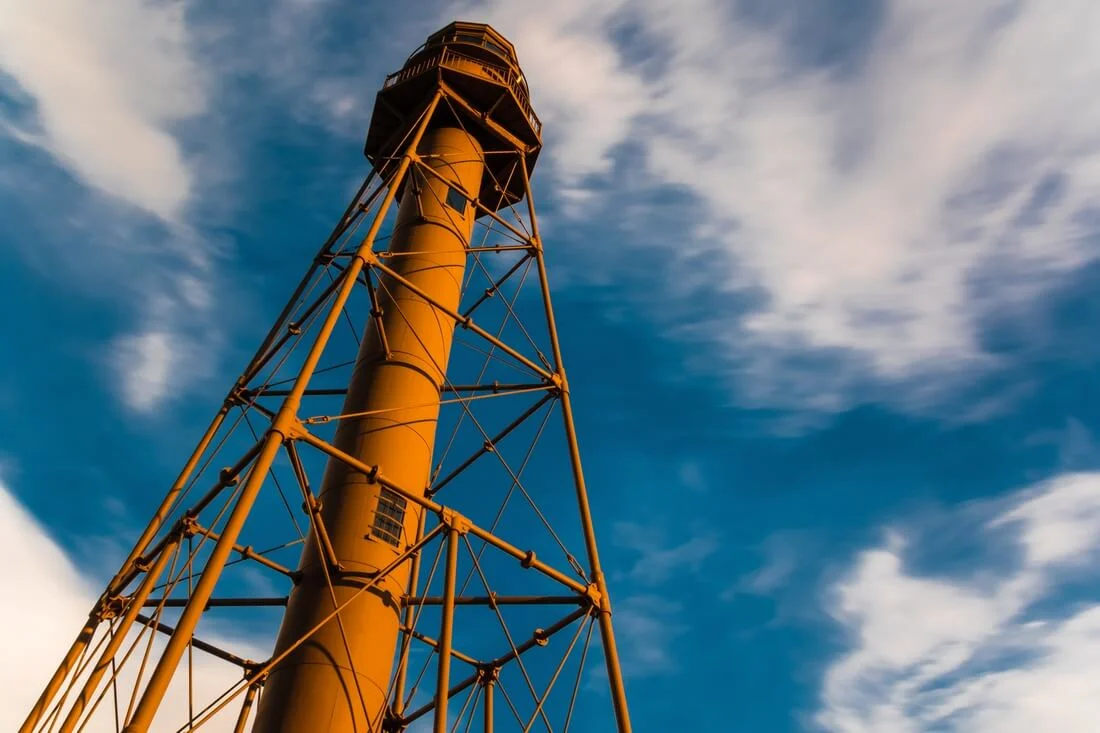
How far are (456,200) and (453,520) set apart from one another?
353 inches

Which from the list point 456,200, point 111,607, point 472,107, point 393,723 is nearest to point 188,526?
point 111,607

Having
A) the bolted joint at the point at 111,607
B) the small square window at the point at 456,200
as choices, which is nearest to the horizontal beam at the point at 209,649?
the bolted joint at the point at 111,607

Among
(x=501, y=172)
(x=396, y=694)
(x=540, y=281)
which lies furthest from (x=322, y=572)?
(x=501, y=172)

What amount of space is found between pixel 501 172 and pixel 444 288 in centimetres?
597

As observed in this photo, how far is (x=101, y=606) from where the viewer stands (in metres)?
13.3

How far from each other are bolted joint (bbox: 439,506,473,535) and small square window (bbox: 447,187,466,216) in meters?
8.49

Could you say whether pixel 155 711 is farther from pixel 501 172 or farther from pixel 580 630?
pixel 501 172

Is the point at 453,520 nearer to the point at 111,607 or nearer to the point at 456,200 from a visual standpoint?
the point at 111,607

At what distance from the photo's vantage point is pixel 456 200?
1883cm

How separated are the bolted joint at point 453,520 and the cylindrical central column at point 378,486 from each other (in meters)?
1.40

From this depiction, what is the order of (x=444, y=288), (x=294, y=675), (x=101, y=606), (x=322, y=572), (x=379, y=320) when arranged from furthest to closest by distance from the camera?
(x=444, y=288)
(x=379, y=320)
(x=101, y=606)
(x=322, y=572)
(x=294, y=675)

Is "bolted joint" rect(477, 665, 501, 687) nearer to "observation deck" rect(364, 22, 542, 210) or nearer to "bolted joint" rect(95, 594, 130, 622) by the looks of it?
"bolted joint" rect(95, 594, 130, 622)

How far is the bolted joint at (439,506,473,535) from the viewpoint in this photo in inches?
472

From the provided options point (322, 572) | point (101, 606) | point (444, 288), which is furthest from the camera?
point (444, 288)
